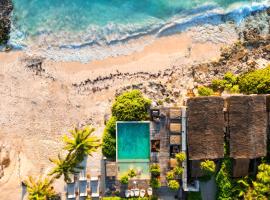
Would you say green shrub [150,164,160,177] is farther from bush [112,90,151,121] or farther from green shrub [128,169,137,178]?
bush [112,90,151,121]

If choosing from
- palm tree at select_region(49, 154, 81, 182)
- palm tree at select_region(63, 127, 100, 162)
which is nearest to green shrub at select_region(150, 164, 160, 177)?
palm tree at select_region(63, 127, 100, 162)

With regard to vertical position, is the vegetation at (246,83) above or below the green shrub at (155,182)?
above

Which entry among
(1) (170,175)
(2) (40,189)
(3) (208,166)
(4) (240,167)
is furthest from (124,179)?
(4) (240,167)

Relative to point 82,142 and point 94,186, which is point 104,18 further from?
point 94,186

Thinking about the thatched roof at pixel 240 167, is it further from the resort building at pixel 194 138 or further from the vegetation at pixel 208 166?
the vegetation at pixel 208 166

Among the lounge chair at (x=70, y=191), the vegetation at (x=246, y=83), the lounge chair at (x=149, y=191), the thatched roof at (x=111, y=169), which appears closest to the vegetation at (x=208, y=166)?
the lounge chair at (x=149, y=191)

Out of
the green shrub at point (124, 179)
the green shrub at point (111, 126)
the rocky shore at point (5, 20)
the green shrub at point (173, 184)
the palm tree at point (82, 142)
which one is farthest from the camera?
the rocky shore at point (5, 20)
